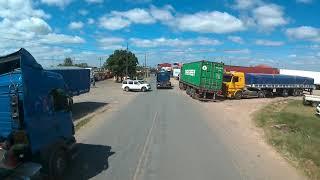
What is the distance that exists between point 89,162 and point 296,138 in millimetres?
9950

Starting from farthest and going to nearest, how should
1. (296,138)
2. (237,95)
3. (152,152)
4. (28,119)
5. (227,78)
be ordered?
(237,95), (227,78), (296,138), (152,152), (28,119)

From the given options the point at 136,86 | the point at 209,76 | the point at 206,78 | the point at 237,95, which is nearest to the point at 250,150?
the point at 206,78

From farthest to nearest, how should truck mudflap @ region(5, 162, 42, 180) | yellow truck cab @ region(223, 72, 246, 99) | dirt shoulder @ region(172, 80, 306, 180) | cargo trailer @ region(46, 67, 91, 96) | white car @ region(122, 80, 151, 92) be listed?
white car @ region(122, 80, 151, 92) < yellow truck cab @ region(223, 72, 246, 99) < cargo trailer @ region(46, 67, 91, 96) < dirt shoulder @ region(172, 80, 306, 180) < truck mudflap @ region(5, 162, 42, 180)

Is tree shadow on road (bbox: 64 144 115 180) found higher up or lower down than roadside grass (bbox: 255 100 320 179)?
higher up

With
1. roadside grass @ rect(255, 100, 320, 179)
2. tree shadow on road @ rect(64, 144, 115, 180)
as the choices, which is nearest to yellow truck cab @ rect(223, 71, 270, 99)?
roadside grass @ rect(255, 100, 320, 179)

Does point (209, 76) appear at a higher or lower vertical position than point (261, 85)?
higher

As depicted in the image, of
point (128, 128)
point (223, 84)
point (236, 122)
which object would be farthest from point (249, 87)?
point (128, 128)

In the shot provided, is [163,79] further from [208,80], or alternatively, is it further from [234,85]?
[208,80]

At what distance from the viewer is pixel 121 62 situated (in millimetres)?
84000

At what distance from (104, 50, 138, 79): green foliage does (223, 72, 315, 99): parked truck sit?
39.9m

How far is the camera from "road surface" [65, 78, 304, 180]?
444 inches

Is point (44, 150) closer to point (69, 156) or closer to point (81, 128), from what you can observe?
point (69, 156)

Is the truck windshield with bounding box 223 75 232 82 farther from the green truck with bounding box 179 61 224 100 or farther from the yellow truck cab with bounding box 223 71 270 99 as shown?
the green truck with bounding box 179 61 224 100

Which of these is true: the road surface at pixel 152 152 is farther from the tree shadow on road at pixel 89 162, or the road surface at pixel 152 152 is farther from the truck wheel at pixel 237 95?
the truck wheel at pixel 237 95
